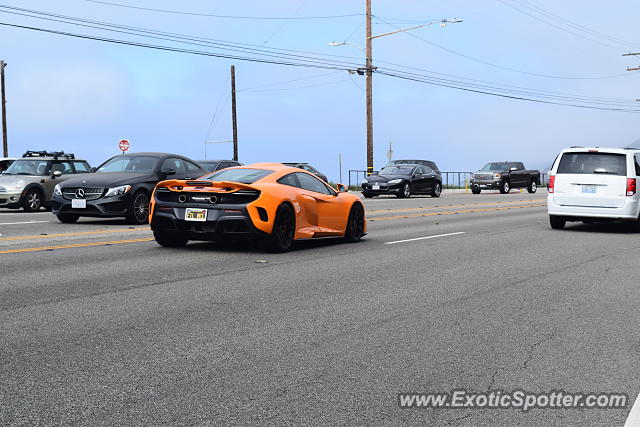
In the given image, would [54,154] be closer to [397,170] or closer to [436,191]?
[397,170]

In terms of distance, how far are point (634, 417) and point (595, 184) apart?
1312cm

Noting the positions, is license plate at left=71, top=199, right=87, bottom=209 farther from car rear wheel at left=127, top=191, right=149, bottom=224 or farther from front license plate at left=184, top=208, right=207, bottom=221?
front license plate at left=184, top=208, right=207, bottom=221

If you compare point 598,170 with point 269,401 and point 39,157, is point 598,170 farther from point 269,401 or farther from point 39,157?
point 39,157

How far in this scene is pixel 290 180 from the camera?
12.7 m

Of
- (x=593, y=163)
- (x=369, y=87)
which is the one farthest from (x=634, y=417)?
(x=369, y=87)

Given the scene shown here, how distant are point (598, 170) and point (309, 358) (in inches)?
508

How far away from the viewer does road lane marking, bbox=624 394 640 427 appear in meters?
4.29

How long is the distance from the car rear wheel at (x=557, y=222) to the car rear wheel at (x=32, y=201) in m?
14.2

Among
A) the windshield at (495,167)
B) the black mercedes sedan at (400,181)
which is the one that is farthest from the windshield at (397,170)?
the windshield at (495,167)

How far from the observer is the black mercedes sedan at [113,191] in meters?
17.2

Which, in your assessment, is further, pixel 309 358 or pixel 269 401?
pixel 309 358

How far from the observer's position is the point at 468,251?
41.7ft

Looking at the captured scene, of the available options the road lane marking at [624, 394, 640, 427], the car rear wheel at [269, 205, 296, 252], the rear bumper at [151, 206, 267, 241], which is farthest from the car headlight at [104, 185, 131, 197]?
the road lane marking at [624, 394, 640, 427]

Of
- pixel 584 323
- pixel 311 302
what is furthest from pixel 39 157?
pixel 584 323
